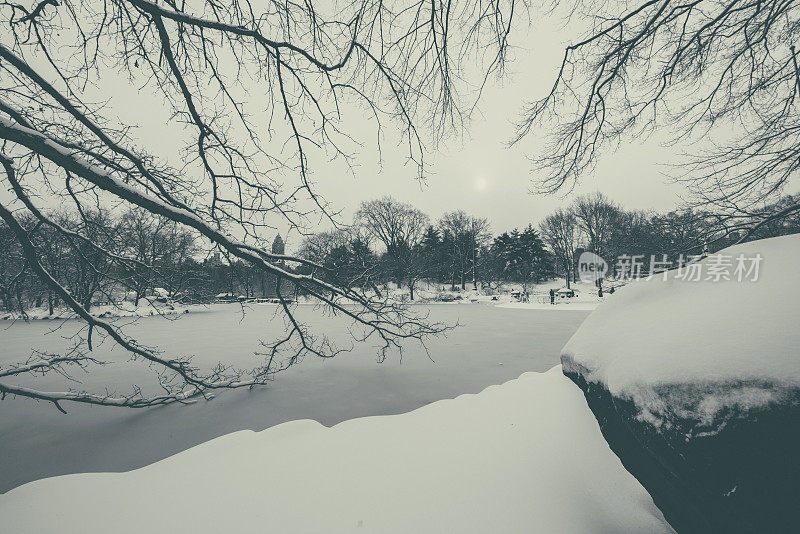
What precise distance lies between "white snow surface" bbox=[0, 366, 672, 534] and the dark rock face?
14.9 inches

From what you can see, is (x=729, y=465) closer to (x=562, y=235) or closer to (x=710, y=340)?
(x=710, y=340)

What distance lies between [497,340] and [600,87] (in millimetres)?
6952

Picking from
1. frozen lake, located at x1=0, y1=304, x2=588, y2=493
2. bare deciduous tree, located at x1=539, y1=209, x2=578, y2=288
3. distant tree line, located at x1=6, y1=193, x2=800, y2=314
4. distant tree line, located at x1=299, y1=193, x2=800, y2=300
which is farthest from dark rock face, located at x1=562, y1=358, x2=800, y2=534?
bare deciduous tree, located at x1=539, y1=209, x2=578, y2=288

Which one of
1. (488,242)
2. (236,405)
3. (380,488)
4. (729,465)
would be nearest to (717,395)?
(729,465)

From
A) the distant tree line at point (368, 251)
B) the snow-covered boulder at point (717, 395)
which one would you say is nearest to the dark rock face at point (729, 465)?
the snow-covered boulder at point (717, 395)

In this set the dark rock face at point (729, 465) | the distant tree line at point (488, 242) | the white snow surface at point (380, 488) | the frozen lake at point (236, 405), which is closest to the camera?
the dark rock face at point (729, 465)

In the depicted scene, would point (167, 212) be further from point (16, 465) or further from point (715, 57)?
point (715, 57)

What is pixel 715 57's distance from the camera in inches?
138

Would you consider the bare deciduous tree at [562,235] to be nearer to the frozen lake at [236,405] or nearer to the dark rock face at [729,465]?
the frozen lake at [236,405]

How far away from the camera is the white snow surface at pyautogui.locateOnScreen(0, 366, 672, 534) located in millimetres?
1680

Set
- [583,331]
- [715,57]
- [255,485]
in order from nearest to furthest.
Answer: [255,485]
[583,331]
[715,57]

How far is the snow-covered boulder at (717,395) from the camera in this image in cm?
110

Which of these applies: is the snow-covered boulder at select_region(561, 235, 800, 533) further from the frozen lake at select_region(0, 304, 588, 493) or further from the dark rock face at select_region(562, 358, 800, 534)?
the frozen lake at select_region(0, 304, 588, 493)

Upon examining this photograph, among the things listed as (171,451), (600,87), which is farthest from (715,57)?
(171,451)
